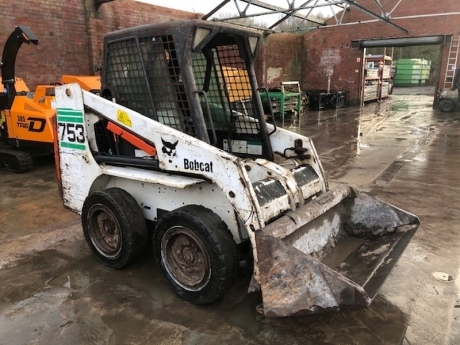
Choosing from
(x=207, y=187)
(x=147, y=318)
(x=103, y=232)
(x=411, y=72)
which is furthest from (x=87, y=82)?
(x=411, y=72)

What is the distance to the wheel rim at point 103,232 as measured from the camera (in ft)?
11.8

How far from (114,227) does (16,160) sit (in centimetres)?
450

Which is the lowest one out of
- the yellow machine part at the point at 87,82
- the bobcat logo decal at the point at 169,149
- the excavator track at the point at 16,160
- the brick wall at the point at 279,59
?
the excavator track at the point at 16,160

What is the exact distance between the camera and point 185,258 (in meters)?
3.08

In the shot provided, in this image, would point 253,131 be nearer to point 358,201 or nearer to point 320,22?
point 358,201

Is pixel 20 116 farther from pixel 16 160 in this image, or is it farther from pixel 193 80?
pixel 193 80

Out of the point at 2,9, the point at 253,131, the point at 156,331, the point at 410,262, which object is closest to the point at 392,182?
the point at 410,262

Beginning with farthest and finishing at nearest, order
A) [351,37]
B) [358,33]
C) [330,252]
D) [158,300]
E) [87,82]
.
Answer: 1. [351,37]
2. [358,33]
3. [87,82]
4. [330,252]
5. [158,300]

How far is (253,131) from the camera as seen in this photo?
3.88 metres

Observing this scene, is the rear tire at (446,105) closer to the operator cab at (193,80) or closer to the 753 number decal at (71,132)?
the operator cab at (193,80)

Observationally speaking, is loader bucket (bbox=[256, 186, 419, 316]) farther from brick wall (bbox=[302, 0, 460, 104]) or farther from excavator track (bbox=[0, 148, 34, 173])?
brick wall (bbox=[302, 0, 460, 104])

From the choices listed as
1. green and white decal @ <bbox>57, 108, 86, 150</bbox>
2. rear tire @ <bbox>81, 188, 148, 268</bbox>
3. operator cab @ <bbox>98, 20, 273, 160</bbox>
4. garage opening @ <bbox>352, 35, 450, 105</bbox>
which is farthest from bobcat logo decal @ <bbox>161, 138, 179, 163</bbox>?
garage opening @ <bbox>352, 35, 450, 105</bbox>

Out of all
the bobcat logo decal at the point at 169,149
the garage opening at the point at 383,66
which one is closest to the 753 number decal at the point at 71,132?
the bobcat logo decal at the point at 169,149

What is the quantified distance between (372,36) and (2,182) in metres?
18.2
